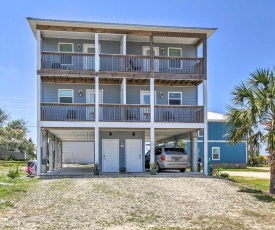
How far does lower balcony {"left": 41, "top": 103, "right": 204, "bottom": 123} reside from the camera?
23047 mm

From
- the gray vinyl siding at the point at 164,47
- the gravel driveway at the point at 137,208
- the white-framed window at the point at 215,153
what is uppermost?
the gray vinyl siding at the point at 164,47

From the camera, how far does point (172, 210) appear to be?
1164 cm

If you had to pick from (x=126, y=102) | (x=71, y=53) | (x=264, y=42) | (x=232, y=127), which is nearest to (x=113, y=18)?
(x=71, y=53)

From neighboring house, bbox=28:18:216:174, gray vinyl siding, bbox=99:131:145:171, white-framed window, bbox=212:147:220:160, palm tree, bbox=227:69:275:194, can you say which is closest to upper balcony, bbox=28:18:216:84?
neighboring house, bbox=28:18:216:174

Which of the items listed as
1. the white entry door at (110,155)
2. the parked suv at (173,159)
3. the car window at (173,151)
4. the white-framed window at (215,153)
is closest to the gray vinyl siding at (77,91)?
the white entry door at (110,155)

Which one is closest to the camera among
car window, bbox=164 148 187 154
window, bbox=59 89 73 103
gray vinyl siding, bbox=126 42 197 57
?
car window, bbox=164 148 187 154

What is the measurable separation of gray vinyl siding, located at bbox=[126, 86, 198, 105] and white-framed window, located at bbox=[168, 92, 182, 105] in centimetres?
20

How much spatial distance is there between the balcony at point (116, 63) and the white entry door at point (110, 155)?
486 cm

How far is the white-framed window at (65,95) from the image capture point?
25.4 metres

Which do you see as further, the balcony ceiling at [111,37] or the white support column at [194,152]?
the white support column at [194,152]

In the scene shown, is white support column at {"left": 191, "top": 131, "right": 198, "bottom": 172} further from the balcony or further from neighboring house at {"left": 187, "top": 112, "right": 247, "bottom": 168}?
neighboring house at {"left": 187, "top": 112, "right": 247, "bottom": 168}

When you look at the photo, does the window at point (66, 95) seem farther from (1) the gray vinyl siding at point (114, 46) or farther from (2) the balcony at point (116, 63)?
(1) the gray vinyl siding at point (114, 46)

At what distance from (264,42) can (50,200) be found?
23965mm

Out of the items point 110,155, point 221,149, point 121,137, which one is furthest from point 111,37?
point 221,149
